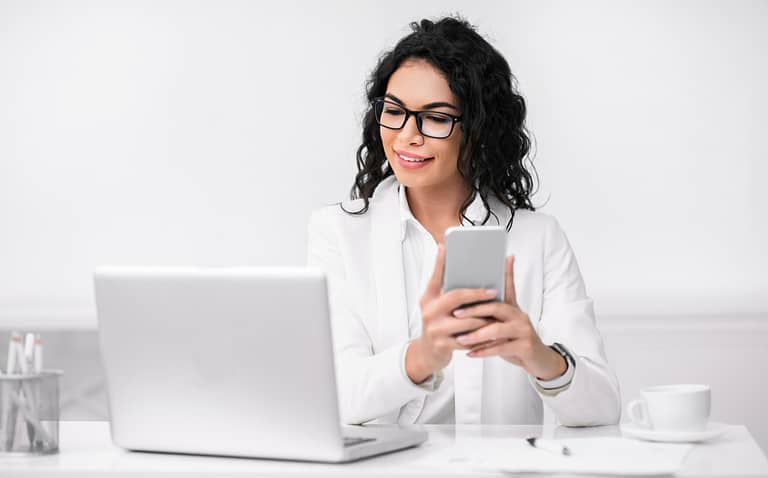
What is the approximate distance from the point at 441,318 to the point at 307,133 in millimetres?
2072

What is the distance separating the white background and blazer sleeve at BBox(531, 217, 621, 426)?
1.24m

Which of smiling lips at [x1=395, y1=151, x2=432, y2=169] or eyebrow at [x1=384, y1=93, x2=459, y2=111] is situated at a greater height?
eyebrow at [x1=384, y1=93, x2=459, y2=111]

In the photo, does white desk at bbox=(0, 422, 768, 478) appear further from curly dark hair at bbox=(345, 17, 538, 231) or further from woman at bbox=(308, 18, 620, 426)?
curly dark hair at bbox=(345, 17, 538, 231)

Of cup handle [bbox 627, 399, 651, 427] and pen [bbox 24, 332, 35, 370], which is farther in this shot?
cup handle [bbox 627, 399, 651, 427]

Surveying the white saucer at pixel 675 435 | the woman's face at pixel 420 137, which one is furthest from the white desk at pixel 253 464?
the woman's face at pixel 420 137

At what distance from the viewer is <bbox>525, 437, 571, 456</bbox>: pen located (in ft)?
4.75

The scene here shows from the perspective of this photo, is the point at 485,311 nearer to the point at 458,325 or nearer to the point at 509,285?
the point at 458,325

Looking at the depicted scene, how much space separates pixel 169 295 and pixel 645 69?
2411 mm

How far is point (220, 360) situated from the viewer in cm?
143

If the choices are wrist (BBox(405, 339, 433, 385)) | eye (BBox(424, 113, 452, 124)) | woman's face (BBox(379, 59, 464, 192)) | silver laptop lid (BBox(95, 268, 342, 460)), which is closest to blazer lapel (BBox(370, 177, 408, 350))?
woman's face (BBox(379, 59, 464, 192))

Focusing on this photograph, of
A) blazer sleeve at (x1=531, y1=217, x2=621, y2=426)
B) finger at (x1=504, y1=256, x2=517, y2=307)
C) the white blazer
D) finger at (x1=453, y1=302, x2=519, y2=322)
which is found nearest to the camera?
finger at (x1=453, y1=302, x2=519, y2=322)

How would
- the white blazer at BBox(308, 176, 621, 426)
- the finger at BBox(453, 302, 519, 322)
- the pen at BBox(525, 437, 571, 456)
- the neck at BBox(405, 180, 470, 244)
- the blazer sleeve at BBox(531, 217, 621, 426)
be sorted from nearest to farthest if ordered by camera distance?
the pen at BBox(525, 437, 571, 456)
the finger at BBox(453, 302, 519, 322)
the blazer sleeve at BBox(531, 217, 621, 426)
the white blazer at BBox(308, 176, 621, 426)
the neck at BBox(405, 180, 470, 244)

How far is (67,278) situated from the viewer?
3.72m

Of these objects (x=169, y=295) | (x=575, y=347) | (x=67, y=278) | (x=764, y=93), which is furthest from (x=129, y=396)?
(x=764, y=93)
